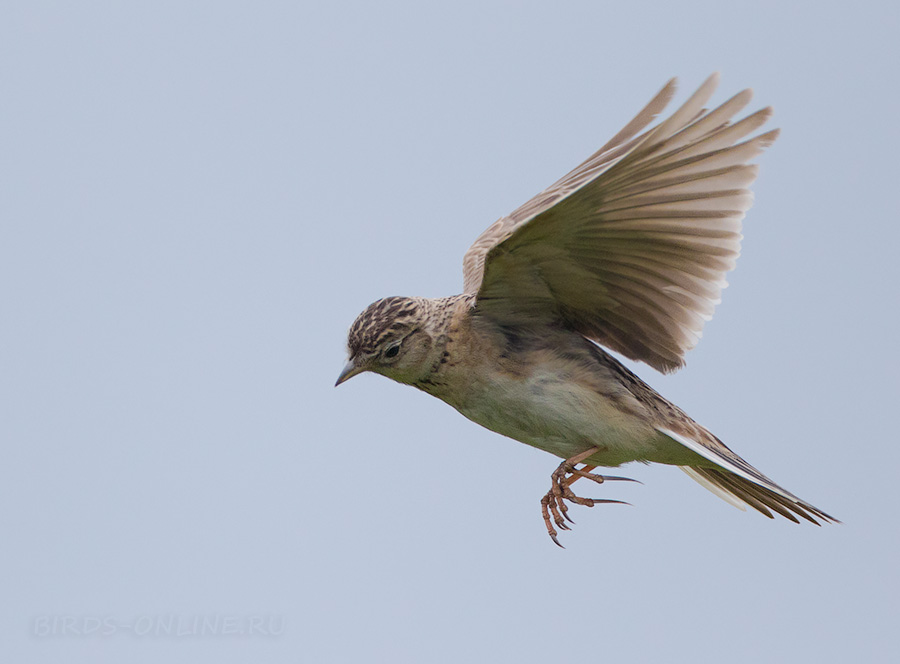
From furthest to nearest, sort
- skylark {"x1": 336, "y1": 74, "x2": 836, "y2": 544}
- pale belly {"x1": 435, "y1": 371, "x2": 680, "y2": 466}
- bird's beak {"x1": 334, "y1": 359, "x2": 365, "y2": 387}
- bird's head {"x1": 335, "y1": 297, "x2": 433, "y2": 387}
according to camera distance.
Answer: bird's beak {"x1": 334, "y1": 359, "x2": 365, "y2": 387} < bird's head {"x1": 335, "y1": 297, "x2": 433, "y2": 387} < pale belly {"x1": 435, "y1": 371, "x2": 680, "y2": 466} < skylark {"x1": 336, "y1": 74, "x2": 836, "y2": 544}

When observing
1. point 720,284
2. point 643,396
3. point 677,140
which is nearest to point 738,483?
point 643,396

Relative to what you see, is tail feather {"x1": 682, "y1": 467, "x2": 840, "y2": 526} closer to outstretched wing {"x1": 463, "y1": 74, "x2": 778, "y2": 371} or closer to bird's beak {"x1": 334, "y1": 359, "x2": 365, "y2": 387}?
outstretched wing {"x1": 463, "y1": 74, "x2": 778, "y2": 371}

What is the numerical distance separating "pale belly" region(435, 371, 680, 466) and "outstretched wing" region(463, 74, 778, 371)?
34 centimetres

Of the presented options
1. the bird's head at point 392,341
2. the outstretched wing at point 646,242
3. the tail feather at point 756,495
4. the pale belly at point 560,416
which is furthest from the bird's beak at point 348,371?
the tail feather at point 756,495

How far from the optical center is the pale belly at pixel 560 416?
5.39m

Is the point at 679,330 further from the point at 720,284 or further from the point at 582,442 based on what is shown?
the point at 582,442

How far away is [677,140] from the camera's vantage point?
475 cm

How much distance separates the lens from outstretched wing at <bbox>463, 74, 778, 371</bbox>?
4758mm

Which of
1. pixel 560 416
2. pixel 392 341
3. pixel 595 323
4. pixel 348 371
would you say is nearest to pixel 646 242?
pixel 595 323

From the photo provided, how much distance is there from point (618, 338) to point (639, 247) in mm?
640

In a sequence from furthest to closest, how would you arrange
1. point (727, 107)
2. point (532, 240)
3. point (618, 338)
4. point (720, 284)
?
point (618, 338), point (720, 284), point (532, 240), point (727, 107)

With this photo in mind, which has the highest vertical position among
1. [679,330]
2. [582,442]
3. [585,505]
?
[679,330]

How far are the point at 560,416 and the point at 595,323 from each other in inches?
22.1

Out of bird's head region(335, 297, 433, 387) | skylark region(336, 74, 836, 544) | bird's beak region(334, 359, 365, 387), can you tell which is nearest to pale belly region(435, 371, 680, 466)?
skylark region(336, 74, 836, 544)
